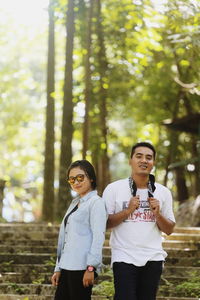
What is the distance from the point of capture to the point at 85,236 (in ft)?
16.2

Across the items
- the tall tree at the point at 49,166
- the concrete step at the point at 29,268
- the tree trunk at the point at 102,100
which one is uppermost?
the tree trunk at the point at 102,100

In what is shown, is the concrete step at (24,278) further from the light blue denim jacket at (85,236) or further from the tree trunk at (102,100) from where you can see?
the tree trunk at (102,100)

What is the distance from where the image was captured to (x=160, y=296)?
7.04 metres

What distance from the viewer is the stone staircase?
23.3ft

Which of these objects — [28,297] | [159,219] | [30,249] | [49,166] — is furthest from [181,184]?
[159,219]

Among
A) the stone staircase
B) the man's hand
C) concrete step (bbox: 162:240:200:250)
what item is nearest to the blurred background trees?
concrete step (bbox: 162:240:200:250)

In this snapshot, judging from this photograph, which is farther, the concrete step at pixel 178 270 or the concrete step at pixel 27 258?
the concrete step at pixel 27 258

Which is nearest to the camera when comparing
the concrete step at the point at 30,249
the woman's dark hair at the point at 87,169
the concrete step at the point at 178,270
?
the woman's dark hair at the point at 87,169

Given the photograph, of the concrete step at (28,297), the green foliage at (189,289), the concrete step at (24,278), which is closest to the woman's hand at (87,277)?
the concrete step at (28,297)

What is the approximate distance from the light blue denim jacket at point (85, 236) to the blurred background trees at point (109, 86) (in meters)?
5.77

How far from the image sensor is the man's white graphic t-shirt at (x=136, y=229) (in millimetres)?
4824

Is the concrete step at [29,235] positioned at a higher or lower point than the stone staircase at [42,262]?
higher

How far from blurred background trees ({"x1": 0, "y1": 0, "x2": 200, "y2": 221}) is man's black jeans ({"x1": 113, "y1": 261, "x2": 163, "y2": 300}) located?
5912mm

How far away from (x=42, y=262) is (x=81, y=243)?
3740mm
